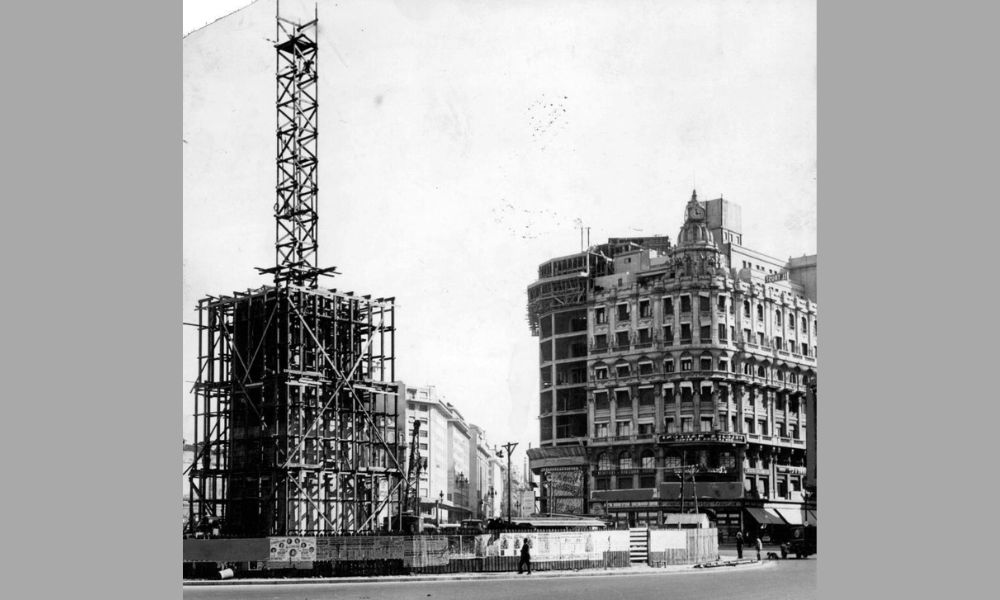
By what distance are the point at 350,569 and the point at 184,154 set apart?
551 inches

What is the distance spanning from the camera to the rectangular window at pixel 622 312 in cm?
6644

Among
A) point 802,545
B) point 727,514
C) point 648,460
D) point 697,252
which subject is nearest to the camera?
point 802,545

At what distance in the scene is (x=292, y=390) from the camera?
42.1 m

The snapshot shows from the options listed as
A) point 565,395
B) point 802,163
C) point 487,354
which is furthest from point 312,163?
point 565,395

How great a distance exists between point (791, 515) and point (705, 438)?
23.8ft

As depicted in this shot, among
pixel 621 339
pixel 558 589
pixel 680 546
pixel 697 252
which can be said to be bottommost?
pixel 680 546

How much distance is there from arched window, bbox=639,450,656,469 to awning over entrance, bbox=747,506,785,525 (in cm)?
748

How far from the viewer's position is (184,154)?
106 ft

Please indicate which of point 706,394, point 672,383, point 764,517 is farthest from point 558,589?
point 672,383

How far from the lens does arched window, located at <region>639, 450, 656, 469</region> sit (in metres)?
68.4

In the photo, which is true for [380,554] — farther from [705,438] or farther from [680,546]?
[705,438]

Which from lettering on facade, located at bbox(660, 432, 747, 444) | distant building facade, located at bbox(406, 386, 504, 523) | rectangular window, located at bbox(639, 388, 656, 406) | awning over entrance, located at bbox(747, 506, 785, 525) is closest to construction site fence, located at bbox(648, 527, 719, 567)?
awning over entrance, located at bbox(747, 506, 785, 525)

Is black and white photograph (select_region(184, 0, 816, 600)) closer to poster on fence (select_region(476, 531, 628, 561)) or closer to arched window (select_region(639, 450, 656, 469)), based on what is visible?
poster on fence (select_region(476, 531, 628, 561))

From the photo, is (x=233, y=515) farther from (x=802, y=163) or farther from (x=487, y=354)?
(x=802, y=163)
